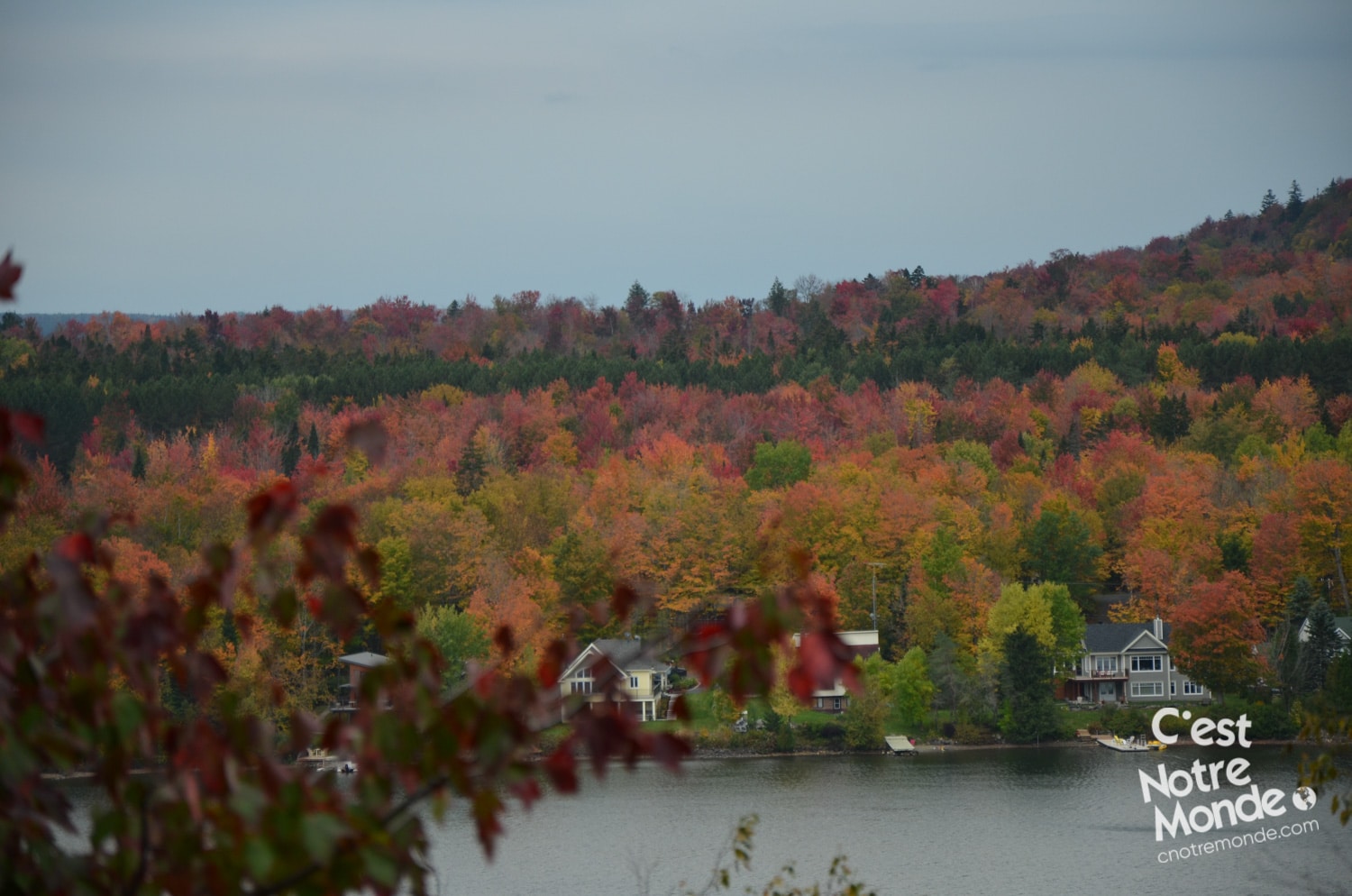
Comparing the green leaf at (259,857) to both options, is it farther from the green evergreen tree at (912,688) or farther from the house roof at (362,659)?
the green evergreen tree at (912,688)

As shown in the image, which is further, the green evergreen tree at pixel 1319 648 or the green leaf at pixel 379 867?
the green evergreen tree at pixel 1319 648

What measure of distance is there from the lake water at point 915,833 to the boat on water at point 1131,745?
80 centimetres

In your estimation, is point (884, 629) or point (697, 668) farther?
point (884, 629)

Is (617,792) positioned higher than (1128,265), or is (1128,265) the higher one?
(1128,265)

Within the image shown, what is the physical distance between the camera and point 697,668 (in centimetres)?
337

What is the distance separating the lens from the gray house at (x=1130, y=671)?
162 ft

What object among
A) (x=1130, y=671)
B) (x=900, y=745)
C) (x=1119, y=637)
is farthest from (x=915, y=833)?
(x=1119, y=637)

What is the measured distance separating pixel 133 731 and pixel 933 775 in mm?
38108

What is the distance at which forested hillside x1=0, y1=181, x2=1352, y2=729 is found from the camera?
52938mm

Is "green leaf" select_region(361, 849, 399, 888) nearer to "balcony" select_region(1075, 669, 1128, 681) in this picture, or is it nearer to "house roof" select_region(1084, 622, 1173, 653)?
"balcony" select_region(1075, 669, 1128, 681)

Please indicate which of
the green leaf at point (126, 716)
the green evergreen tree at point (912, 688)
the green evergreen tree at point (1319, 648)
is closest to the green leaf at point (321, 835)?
the green leaf at point (126, 716)

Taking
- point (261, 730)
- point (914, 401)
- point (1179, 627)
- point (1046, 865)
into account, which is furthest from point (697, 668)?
point (914, 401)

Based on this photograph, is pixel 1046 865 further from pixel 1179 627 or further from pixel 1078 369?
pixel 1078 369

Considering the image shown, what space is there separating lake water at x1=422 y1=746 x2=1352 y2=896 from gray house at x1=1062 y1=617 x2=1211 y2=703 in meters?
6.51
